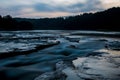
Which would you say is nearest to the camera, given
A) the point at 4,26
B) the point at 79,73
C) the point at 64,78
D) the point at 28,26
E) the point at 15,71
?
the point at 64,78

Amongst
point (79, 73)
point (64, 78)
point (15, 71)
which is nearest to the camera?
point (64, 78)

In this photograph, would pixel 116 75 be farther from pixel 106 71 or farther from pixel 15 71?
pixel 15 71

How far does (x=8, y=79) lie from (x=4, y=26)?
369 ft

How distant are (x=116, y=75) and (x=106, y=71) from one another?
3.43 feet

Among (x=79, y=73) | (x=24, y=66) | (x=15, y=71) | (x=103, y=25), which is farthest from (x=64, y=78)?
(x=103, y=25)

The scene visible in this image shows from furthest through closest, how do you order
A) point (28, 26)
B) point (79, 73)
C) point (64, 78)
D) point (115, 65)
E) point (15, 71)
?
point (28, 26) → point (115, 65) → point (15, 71) → point (79, 73) → point (64, 78)

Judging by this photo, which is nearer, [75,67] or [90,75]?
[90,75]

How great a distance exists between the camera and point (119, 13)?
123750 millimetres

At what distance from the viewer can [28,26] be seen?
463 ft

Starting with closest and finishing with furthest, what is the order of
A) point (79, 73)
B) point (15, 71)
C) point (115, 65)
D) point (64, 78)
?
1. point (64, 78)
2. point (79, 73)
3. point (15, 71)
4. point (115, 65)

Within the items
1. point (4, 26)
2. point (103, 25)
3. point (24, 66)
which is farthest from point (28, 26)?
point (24, 66)

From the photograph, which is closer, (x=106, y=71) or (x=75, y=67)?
(x=106, y=71)

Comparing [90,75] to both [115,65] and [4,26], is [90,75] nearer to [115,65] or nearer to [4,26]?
[115,65]

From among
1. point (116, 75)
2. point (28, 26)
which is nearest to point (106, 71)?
point (116, 75)
